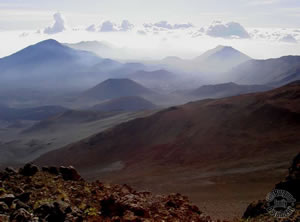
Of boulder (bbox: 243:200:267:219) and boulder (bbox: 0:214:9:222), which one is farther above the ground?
boulder (bbox: 0:214:9:222)

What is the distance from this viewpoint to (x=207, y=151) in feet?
123

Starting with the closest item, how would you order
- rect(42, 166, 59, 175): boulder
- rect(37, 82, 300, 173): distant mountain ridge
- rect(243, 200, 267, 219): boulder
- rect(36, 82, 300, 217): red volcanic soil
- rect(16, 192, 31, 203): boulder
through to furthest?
rect(16, 192, 31, 203): boulder
rect(243, 200, 267, 219): boulder
rect(42, 166, 59, 175): boulder
rect(36, 82, 300, 217): red volcanic soil
rect(37, 82, 300, 173): distant mountain ridge

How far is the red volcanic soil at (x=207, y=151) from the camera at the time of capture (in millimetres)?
23812

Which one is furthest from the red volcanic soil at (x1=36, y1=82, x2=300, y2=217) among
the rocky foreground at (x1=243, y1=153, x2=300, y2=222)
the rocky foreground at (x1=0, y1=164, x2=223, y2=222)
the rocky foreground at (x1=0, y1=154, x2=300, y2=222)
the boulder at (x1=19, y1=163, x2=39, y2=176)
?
the boulder at (x1=19, y1=163, x2=39, y2=176)

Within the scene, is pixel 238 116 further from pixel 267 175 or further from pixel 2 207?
pixel 2 207

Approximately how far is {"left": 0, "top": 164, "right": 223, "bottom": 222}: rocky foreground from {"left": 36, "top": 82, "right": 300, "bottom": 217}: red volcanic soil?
233 inches

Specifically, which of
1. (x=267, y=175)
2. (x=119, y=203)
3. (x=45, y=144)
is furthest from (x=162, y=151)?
(x=45, y=144)

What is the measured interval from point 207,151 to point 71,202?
2926 centimetres

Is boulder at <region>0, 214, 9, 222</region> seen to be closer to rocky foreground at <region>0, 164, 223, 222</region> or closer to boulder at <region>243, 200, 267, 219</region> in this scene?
rocky foreground at <region>0, 164, 223, 222</region>

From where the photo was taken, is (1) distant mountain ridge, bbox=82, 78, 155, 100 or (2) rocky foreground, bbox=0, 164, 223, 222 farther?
(1) distant mountain ridge, bbox=82, 78, 155, 100

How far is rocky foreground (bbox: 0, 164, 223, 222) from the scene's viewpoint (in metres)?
7.97

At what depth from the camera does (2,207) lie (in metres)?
8.10

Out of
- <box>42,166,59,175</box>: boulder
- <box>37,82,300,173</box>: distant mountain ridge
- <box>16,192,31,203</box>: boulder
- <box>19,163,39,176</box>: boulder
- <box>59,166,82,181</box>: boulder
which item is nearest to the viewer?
<box>16,192,31,203</box>: boulder

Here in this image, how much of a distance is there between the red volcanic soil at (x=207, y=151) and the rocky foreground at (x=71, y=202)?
5927 mm
